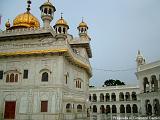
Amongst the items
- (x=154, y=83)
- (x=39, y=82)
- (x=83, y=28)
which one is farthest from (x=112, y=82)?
(x=39, y=82)

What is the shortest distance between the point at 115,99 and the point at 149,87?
23502 mm

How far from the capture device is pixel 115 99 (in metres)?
62.6

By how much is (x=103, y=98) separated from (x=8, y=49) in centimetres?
4368

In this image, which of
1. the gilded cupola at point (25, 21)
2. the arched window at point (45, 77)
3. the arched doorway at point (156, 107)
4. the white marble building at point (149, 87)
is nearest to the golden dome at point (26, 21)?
the gilded cupola at point (25, 21)

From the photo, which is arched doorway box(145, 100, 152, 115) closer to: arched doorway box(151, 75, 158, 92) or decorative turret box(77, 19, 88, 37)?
Answer: arched doorway box(151, 75, 158, 92)

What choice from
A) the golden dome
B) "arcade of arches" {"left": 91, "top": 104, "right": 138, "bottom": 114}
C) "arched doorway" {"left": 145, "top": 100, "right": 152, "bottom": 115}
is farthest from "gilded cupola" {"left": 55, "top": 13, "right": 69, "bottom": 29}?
"arcade of arches" {"left": 91, "top": 104, "right": 138, "bottom": 114}

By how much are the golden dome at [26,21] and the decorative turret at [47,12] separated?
250 centimetres

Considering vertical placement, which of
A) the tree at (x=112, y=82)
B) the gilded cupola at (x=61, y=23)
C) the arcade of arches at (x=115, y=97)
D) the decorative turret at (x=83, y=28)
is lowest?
the arcade of arches at (x=115, y=97)

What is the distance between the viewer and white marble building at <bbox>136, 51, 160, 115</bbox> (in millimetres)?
36141

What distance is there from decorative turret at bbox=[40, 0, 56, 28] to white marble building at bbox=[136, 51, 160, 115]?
17536 millimetres

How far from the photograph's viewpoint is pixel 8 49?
24812 mm

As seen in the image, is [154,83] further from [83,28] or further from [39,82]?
[39,82]

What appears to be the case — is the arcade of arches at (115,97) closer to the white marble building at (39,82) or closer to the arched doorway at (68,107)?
the white marble building at (39,82)

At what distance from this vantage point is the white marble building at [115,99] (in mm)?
61159
